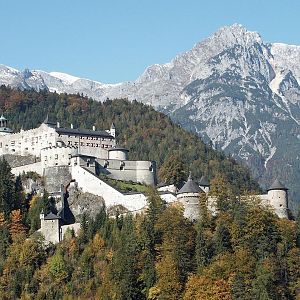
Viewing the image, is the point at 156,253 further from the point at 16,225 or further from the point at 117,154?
the point at 117,154

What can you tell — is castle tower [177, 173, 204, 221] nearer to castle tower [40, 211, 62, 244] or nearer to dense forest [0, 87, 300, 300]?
dense forest [0, 87, 300, 300]

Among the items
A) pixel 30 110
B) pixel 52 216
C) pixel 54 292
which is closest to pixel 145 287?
pixel 54 292

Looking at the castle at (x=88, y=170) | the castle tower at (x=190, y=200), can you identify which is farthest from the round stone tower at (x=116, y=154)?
Answer: the castle tower at (x=190, y=200)

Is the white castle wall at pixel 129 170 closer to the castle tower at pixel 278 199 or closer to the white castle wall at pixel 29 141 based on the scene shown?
the white castle wall at pixel 29 141

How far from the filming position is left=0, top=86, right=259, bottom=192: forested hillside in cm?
14888

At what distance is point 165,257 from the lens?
85.6 meters

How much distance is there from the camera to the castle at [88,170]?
3711 inches

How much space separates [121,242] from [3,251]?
1667cm

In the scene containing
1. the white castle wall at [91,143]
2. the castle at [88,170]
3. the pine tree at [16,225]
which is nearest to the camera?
the castle at [88,170]

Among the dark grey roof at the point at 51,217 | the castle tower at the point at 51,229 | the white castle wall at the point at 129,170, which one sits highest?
the white castle wall at the point at 129,170

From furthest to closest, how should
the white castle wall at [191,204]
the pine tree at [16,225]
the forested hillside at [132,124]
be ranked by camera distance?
1. the forested hillside at [132,124]
2. the pine tree at [16,225]
3. the white castle wall at [191,204]

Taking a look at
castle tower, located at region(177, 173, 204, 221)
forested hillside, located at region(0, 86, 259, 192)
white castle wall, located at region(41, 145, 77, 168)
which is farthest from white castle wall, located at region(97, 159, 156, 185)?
forested hillside, located at region(0, 86, 259, 192)

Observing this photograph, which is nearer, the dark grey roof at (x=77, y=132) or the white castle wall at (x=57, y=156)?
the white castle wall at (x=57, y=156)

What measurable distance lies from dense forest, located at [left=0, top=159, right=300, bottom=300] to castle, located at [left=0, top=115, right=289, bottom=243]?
70.8 inches
